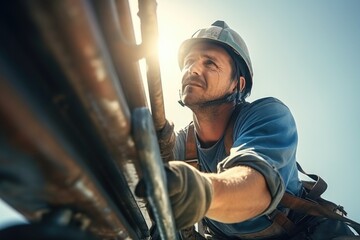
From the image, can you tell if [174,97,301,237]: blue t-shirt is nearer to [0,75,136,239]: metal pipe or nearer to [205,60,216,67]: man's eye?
[205,60,216,67]: man's eye

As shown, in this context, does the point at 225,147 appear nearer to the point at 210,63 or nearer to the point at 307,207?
the point at 307,207

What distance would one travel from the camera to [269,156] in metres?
2.16

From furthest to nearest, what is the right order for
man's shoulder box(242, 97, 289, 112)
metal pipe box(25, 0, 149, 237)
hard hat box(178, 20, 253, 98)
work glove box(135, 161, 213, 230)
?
hard hat box(178, 20, 253, 98) < man's shoulder box(242, 97, 289, 112) < work glove box(135, 161, 213, 230) < metal pipe box(25, 0, 149, 237)

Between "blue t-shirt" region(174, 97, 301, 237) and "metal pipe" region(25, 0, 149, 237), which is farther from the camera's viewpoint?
"blue t-shirt" region(174, 97, 301, 237)

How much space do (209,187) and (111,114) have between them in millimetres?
656

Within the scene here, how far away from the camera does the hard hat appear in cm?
405

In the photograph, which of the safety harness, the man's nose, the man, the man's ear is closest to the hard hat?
the man

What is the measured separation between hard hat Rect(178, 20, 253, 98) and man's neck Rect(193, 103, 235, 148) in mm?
770

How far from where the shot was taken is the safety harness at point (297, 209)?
2.86m

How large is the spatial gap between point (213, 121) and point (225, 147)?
1.59 feet

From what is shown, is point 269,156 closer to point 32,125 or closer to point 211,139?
point 211,139

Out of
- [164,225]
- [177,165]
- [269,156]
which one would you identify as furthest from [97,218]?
[269,156]

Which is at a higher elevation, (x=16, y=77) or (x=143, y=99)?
(x=16, y=77)

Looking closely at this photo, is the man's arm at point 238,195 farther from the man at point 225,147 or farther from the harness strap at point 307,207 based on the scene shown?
the harness strap at point 307,207
